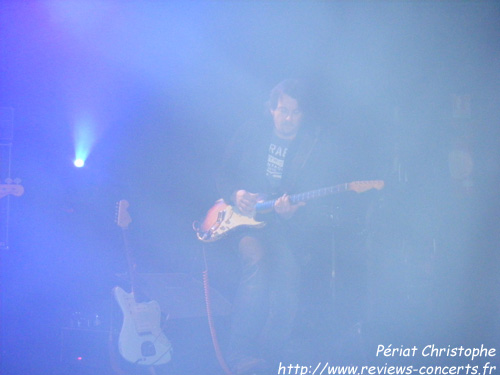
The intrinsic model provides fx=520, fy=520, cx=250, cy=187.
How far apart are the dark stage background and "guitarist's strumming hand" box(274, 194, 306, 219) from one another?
47 cm

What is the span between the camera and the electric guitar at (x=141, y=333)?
2.69 meters

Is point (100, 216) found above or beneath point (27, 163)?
beneath

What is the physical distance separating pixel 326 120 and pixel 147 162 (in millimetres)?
1329

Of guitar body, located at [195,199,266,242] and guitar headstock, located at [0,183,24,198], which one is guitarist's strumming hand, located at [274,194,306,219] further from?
guitar headstock, located at [0,183,24,198]

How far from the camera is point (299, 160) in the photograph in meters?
3.02

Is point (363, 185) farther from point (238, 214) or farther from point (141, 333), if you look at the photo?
point (141, 333)

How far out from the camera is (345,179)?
121 inches

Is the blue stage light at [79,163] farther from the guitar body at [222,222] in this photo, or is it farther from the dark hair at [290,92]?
the dark hair at [290,92]

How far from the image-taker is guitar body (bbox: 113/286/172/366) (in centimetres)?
269

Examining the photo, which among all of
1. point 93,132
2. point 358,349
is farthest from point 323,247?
point 93,132

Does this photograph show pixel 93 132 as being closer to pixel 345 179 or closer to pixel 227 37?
pixel 227 37

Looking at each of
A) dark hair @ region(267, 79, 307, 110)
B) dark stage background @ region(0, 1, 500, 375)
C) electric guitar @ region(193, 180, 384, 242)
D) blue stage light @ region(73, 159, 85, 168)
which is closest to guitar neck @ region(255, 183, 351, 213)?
electric guitar @ region(193, 180, 384, 242)

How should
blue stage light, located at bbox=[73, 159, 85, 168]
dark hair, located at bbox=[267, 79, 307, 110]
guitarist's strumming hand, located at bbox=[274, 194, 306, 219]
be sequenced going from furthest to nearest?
blue stage light, located at bbox=[73, 159, 85, 168], dark hair, located at bbox=[267, 79, 307, 110], guitarist's strumming hand, located at bbox=[274, 194, 306, 219]

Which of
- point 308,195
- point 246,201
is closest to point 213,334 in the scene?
point 246,201
